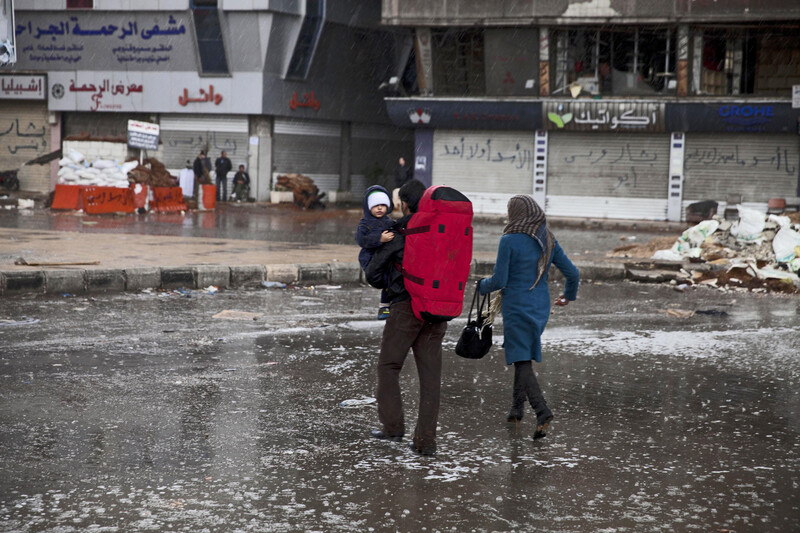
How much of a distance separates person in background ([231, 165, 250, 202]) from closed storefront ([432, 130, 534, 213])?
719cm

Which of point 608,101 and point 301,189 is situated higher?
point 608,101

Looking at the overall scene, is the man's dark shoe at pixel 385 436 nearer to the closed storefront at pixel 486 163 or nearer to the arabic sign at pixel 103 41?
the closed storefront at pixel 486 163

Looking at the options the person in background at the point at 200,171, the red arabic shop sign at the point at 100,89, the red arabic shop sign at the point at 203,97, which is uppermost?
the red arabic shop sign at the point at 100,89

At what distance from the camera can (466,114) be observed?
31.0 meters

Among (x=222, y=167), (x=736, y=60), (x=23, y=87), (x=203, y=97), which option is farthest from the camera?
(x=23, y=87)

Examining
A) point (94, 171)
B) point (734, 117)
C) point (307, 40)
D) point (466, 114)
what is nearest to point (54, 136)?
point (307, 40)

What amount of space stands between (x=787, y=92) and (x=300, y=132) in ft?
58.4

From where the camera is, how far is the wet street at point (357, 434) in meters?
4.11

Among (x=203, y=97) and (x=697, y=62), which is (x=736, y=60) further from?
(x=203, y=97)

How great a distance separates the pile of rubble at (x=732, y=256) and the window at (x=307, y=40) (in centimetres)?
2126

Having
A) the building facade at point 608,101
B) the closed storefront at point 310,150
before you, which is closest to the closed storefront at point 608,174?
the building facade at point 608,101

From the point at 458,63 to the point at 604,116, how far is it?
5.54 meters

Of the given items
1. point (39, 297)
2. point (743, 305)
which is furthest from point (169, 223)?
point (743, 305)

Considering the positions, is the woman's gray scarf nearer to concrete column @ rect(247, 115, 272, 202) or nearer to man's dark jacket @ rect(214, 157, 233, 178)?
man's dark jacket @ rect(214, 157, 233, 178)
